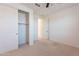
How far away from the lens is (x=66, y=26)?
18.3ft

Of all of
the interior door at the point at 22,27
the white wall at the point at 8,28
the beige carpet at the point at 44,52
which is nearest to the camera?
the beige carpet at the point at 44,52

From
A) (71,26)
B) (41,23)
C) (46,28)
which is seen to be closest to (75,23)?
(71,26)

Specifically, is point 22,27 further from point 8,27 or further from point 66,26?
point 66,26

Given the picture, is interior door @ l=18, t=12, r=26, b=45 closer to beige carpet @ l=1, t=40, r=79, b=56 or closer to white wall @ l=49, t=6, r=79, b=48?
beige carpet @ l=1, t=40, r=79, b=56

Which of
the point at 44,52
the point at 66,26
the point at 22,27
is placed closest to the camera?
the point at 44,52

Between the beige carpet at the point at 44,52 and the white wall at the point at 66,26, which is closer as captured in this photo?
the beige carpet at the point at 44,52

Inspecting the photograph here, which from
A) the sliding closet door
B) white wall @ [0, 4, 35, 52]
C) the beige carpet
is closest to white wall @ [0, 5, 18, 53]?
white wall @ [0, 4, 35, 52]

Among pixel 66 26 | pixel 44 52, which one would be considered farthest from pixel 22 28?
pixel 66 26

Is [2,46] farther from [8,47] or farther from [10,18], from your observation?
[10,18]

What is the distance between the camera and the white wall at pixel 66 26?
16.0 ft

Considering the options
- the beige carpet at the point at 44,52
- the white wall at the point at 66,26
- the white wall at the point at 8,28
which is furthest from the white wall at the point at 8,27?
the white wall at the point at 66,26

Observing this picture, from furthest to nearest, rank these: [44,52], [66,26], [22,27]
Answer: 1. [22,27]
2. [66,26]
3. [44,52]

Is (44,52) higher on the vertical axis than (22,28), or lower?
lower

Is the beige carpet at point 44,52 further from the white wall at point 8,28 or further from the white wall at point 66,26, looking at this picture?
the white wall at point 66,26
